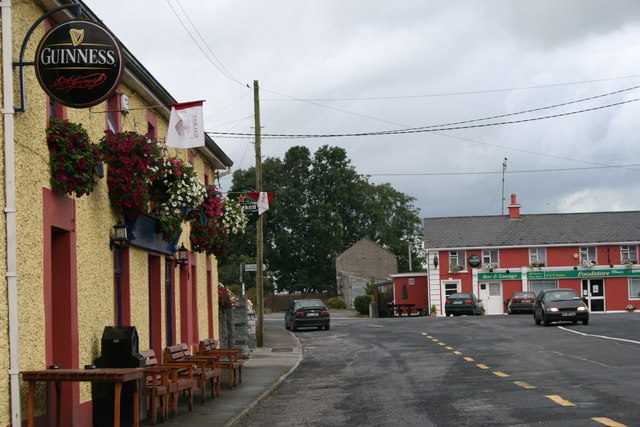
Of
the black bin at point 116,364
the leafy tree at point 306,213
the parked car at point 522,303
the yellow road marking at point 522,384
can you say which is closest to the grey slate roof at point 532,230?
the parked car at point 522,303

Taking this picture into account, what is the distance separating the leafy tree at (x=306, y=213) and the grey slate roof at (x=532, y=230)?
67.6 ft

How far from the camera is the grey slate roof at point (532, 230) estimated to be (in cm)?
6862

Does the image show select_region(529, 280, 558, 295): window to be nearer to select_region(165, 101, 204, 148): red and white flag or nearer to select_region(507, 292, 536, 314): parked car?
select_region(507, 292, 536, 314): parked car

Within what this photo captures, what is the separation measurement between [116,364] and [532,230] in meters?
60.4

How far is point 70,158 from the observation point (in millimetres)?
11133

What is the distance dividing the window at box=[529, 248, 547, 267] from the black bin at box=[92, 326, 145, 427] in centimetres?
5837

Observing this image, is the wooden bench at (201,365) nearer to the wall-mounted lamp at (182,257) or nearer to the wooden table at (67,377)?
the wall-mounted lamp at (182,257)

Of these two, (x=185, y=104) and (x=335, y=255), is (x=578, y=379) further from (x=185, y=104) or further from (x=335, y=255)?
(x=335, y=255)

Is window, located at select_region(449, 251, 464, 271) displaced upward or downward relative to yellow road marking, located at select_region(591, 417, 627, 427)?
upward

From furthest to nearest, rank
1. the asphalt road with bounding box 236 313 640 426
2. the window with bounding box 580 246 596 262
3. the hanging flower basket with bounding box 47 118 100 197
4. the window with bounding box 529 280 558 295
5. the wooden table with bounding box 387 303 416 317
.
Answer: the window with bounding box 580 246 596 262
the window with bounding box 529 280 558 295
the wooden table with bounding box 387 303 416 317
the asphalt road with bounding box 236 313 640 426
the hanging flower basket with bounding box 47 118 100 197

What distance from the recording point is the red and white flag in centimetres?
1480

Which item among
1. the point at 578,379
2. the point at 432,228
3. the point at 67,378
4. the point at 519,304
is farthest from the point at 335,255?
the point at 67,378

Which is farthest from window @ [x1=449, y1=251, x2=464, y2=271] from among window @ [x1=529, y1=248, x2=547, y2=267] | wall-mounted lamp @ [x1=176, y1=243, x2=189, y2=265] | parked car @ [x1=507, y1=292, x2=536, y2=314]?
wall-mounted lamp @ [x1=176, y1=243, x2=189, y2=265]

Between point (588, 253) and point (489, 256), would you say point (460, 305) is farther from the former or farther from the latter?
point (588, 253)
